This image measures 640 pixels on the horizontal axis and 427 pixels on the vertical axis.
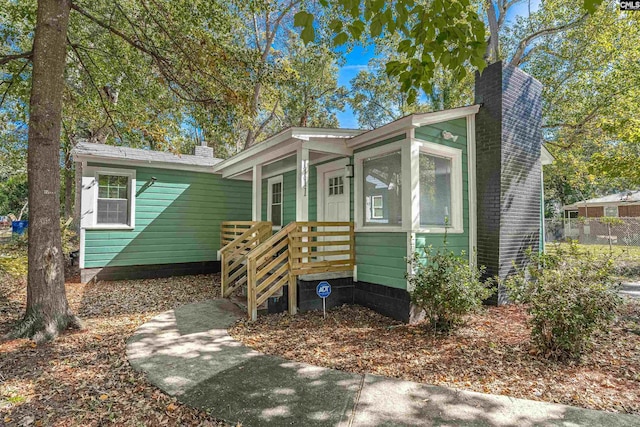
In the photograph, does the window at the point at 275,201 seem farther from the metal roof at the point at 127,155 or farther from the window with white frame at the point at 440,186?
the window with white frame at the point at 440,186

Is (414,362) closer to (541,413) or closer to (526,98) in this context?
(541,413)

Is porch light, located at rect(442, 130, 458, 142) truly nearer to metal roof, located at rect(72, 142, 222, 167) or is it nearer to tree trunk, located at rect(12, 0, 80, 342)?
metal roof, located at rect(72, 142, 222, 167)

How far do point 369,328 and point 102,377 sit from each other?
3.41 metres

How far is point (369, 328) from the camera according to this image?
4992 mm

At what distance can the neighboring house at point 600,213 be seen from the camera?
1703 centimetres

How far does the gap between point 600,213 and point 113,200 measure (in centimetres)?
2994

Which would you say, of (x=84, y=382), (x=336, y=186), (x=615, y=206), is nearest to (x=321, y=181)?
(x=336, y=186)

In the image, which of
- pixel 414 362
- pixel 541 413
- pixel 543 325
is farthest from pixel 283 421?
pixel 543 325

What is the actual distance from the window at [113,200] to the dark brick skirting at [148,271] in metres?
1.20

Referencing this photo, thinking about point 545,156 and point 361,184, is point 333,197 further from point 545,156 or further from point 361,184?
point 545,156

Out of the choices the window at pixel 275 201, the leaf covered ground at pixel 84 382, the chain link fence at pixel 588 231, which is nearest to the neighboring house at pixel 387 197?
the window at pixel 275 201

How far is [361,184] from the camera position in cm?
614

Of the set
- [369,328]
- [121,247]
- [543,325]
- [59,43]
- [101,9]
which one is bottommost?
[369,328]

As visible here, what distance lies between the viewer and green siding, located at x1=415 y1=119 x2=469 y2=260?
17.9 ft
